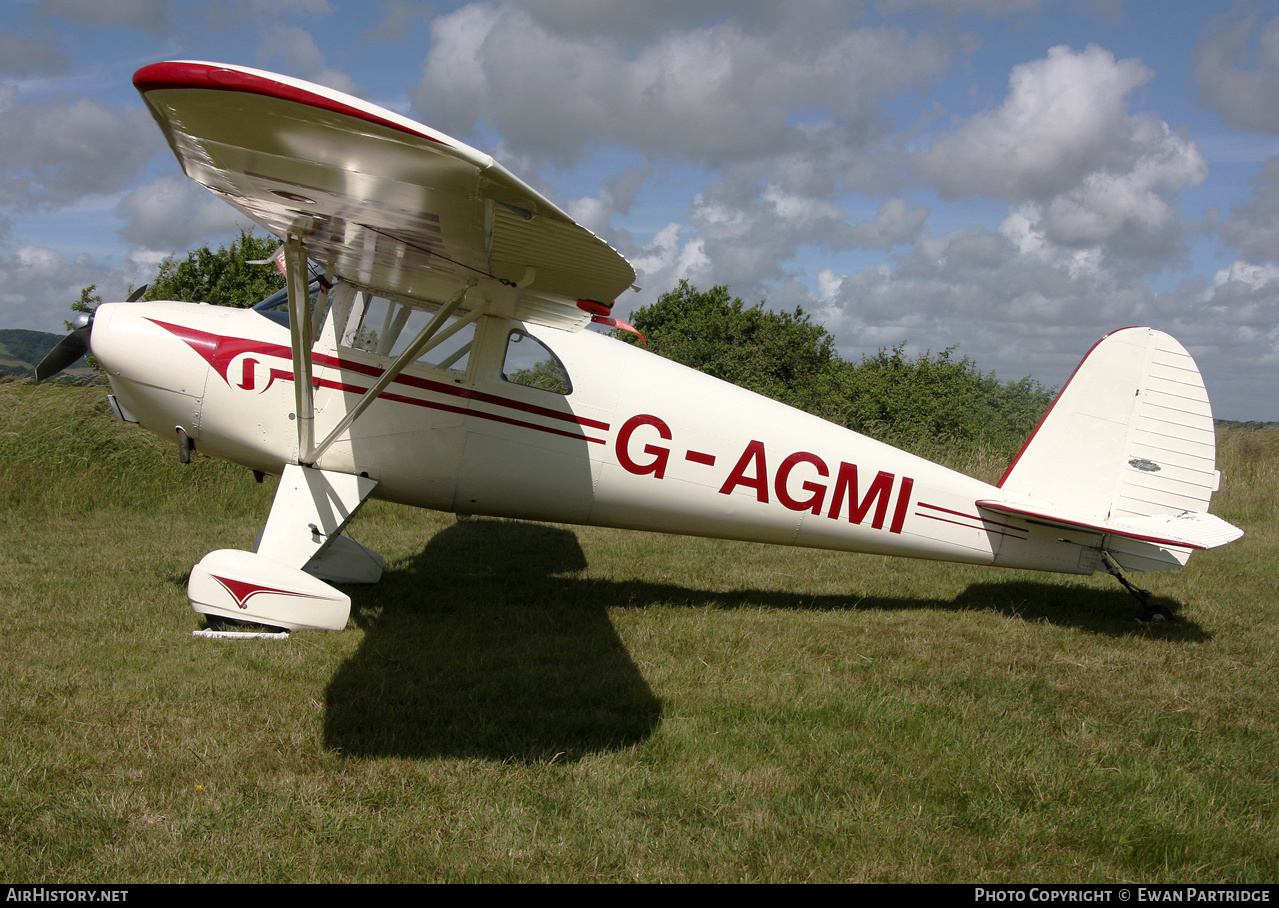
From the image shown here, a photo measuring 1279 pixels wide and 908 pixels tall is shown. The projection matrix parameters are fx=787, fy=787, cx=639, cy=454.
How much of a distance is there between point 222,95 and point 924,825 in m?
3.63

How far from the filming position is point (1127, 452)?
5.89 m

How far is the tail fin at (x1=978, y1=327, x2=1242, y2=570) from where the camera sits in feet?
19.0

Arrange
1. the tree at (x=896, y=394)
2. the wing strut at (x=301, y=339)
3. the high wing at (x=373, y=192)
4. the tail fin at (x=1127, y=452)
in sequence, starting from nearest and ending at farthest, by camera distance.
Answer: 1. the high wing at (x=373, y=192)
2. the wing strut at (x=301, y=339)
3. the tail fin at (x=1127, y=452)
4. the tree at (x=896, y=394)

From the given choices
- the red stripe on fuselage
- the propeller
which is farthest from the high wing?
the propeller

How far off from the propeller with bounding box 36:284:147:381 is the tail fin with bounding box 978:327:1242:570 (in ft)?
21.7

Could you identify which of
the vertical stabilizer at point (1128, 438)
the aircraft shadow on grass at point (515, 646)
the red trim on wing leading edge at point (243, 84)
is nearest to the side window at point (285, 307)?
the aircraft shadow on grass at point (515, 646)

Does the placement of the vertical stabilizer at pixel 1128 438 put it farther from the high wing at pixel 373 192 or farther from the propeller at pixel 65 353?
the propeller at pixel 65 353

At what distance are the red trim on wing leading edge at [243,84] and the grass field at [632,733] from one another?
2.46m

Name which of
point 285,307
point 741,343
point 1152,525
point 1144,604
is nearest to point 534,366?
point 285,307

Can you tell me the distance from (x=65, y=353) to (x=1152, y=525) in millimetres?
7910

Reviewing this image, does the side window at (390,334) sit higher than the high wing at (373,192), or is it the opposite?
the high wing at (373,192)

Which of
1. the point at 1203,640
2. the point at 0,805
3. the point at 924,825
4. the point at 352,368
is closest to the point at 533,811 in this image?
the point at 924,825

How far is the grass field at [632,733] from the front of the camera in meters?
2.66

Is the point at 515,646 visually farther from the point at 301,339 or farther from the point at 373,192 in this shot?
the point at 373,192
